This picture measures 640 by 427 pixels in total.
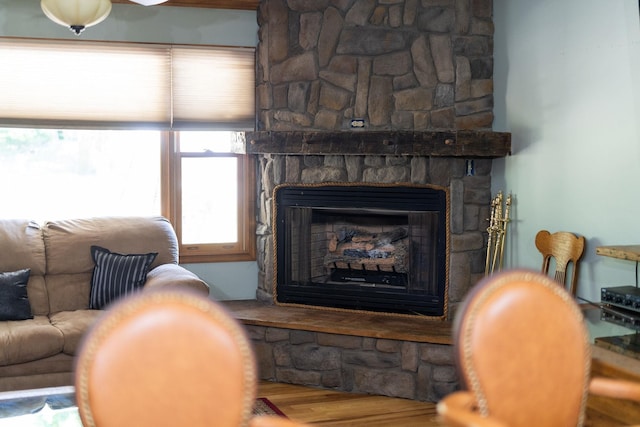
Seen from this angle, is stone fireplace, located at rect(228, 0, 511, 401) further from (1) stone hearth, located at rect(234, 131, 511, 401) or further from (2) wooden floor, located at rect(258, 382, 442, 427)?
(2) wooden floor, located at rect(258, 382, 442, 427)

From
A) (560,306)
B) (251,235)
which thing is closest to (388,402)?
(251,235)

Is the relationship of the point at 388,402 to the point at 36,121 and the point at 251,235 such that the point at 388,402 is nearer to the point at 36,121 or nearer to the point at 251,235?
the point at 251,235

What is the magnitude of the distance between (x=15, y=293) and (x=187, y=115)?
1584 millimetres

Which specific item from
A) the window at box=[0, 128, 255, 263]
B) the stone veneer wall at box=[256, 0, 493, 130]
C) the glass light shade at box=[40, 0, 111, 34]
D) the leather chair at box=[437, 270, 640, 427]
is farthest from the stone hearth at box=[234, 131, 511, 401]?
the leather chair at box=[437, 270, 640, 427]

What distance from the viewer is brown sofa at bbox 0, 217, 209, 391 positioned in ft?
13.5

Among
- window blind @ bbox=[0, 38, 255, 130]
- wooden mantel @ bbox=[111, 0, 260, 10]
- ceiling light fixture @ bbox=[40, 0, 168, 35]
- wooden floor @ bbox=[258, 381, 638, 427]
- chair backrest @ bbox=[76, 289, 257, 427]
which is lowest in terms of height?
wooden floor @ bbox=[258, 381, 638, 427]

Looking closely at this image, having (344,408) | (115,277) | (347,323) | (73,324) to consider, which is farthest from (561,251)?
(73,324)

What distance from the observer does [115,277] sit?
15.4ft

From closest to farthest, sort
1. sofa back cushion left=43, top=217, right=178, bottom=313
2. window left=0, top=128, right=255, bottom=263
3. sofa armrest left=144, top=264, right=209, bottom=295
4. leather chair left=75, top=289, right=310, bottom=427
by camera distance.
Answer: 1. leather chair left=75, top=289, right=310, bottom=427
2. sofa armrest left=144, top=264, right=209, bottom=295
3. sofa back cushion left=43, top=217, right=178, bottom=313
4. window left=0, top=128, right=255, bottom=263

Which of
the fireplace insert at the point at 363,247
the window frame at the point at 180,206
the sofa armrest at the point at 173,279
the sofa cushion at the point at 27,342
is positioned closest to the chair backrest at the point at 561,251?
the fireplace insert at the point at 363,247

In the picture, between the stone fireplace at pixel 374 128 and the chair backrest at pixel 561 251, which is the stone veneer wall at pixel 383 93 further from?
the chair backrest at pixel 561 251

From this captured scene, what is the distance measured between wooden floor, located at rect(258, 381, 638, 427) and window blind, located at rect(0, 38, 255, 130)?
1790mm

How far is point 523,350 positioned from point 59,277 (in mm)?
3451

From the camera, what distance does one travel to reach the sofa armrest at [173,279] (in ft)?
14.4
